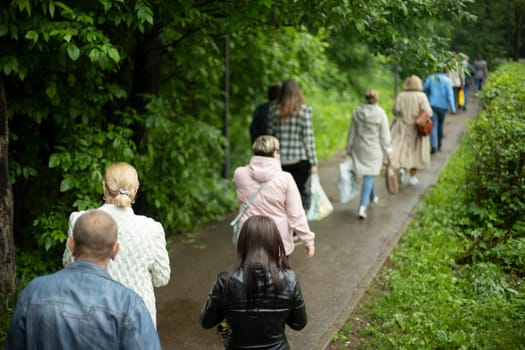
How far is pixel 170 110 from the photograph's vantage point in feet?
26.8

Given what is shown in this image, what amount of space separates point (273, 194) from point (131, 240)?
1.85 m

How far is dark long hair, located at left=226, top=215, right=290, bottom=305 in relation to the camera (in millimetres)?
3250

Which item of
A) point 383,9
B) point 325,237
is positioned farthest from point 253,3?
point 325,237

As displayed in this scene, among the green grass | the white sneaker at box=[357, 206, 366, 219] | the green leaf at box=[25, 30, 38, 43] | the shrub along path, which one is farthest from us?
the white sneaker at box=[357, 206, 366, 219]

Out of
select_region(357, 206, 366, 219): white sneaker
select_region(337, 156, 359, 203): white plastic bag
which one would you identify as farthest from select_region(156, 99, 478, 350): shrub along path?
select_region(337, 156, 359, 203): white plastic bag

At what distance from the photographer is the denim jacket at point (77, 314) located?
8.62 feet

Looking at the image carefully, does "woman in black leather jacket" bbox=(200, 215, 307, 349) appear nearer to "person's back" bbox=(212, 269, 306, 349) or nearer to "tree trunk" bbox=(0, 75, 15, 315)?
"person's back" bbox=(212, 269, 306, 349)

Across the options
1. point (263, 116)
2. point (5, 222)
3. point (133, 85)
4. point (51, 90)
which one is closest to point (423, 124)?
point (263, 116)

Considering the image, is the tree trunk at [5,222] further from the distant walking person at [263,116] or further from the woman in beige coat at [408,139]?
the woman in beige coat at [408,139]

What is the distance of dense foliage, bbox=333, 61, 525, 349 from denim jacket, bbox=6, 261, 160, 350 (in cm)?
283

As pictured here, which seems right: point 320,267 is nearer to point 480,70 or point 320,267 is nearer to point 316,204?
point 316,204

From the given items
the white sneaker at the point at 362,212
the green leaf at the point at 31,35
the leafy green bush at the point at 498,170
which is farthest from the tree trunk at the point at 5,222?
the white sneaker at the point at 362,212

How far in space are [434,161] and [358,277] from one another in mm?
6462

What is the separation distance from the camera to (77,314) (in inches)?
104
